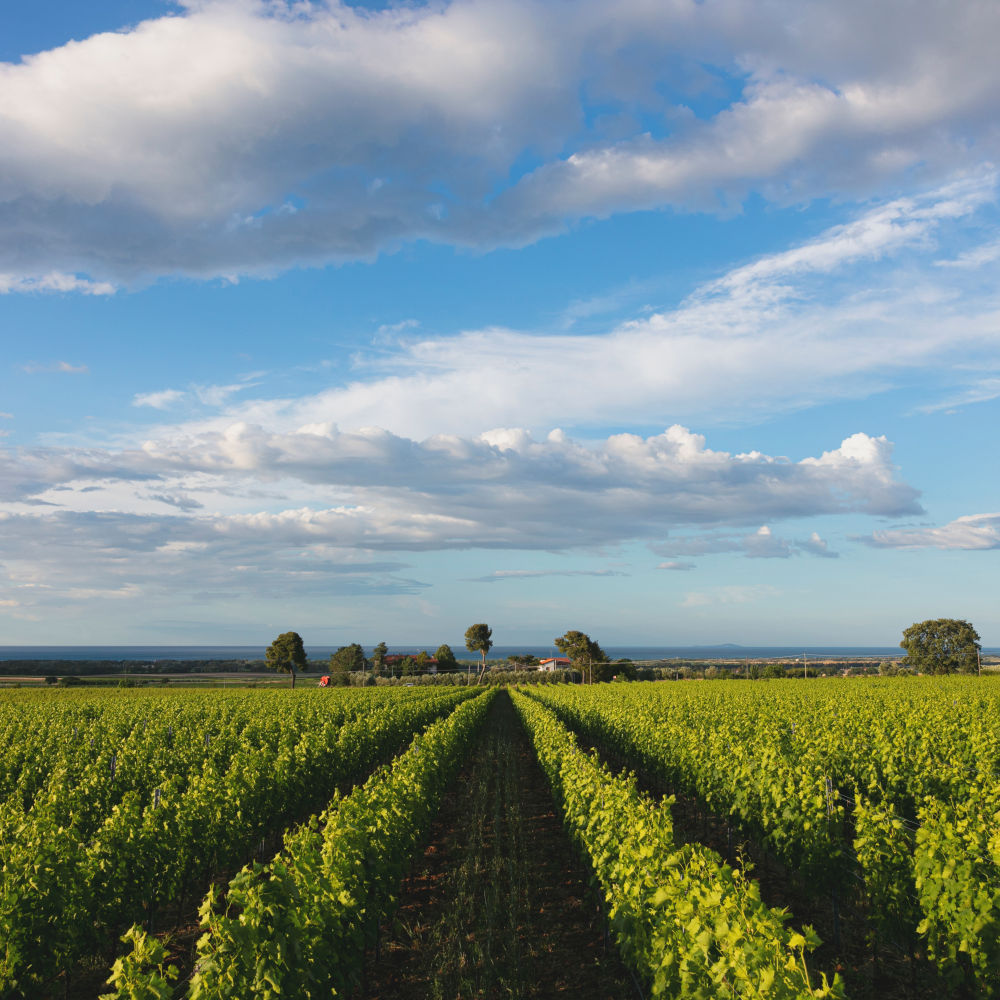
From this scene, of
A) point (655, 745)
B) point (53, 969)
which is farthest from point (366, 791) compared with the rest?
point (655, 745)

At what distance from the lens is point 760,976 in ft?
13.2

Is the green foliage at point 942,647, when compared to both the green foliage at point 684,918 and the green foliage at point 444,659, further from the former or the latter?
the green foliage at point 684,918

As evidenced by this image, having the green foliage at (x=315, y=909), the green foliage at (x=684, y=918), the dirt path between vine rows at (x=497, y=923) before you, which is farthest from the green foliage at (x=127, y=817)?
the green foliage at (x=684, y=918)

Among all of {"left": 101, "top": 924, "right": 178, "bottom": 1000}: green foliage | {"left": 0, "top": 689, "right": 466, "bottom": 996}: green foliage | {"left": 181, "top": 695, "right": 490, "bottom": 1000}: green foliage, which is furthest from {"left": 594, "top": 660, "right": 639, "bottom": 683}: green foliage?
{"left": 101, "top": 924, "right": 178, "bottom": 1000}: green foliage

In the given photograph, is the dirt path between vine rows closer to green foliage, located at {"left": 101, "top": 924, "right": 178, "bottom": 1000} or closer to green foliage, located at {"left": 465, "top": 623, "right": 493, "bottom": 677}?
green foliage, located at {"left": 101, "top": 924, "right": 178, "bottom": 1000}

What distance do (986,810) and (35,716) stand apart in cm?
Result: 3282

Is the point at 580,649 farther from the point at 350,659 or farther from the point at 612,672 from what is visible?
the point at 350,659

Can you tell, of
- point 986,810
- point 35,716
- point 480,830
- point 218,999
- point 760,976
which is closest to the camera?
point 760,976

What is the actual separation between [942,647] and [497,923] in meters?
102

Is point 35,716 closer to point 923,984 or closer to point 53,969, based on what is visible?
point 53,969

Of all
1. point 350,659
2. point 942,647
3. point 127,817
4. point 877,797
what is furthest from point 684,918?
point 350,659

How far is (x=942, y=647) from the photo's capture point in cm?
9056

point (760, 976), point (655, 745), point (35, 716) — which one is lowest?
point (35, 716)

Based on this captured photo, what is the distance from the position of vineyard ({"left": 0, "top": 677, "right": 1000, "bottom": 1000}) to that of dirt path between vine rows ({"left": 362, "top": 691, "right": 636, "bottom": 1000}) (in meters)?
0.04
